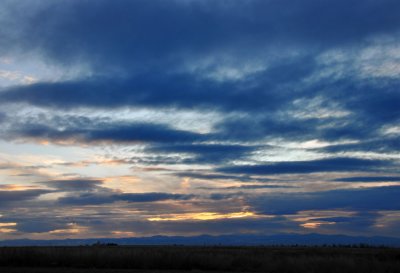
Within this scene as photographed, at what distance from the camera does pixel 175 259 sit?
158ft

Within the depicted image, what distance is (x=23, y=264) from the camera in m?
47.2

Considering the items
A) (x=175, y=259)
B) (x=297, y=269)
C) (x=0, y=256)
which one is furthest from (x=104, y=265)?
(x=297, y=269)

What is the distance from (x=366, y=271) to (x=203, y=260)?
14.6m

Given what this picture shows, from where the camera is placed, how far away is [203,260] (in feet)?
157

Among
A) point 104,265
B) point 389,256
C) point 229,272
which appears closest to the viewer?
point 229,272

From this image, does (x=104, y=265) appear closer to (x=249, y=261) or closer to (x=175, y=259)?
(x=175, y=259)

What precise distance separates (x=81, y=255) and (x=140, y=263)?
255 inches

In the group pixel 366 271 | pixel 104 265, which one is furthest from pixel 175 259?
pixel 366 271

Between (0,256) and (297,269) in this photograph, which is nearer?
(297,269)

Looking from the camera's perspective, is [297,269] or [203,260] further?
[203,260]

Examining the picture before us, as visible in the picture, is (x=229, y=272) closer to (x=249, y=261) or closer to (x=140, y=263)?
(x=249, y=261)

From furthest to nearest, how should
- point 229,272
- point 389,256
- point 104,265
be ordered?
point 389,256 → point 104,265 → point 229,272

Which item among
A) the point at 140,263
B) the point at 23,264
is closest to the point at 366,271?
the point at 140,263

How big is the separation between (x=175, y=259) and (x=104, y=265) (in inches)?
259
